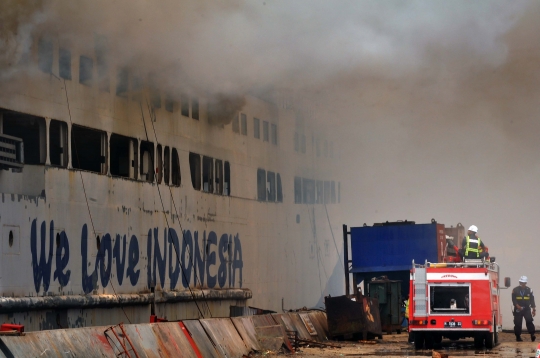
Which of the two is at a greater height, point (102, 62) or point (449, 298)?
point (102, 62)

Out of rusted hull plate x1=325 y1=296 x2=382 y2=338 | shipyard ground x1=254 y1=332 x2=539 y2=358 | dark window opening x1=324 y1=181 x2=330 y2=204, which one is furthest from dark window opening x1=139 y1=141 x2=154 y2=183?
dark window opening x1=324 y1=181 x2=330 y2=204

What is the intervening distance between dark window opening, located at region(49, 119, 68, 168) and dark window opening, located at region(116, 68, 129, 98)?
2.64 metres

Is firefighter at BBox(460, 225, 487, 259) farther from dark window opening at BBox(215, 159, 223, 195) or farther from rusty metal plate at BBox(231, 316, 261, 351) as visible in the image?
dark window opening at BBox(215, 159, 223, 195)

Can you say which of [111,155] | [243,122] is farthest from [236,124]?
[111,155]

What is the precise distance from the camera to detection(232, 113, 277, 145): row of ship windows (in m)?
28.7

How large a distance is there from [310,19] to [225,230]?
8895 mm

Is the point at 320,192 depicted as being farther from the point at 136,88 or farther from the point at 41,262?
the point at 41,262

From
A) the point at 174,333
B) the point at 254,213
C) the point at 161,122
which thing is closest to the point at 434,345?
the point at 174,333

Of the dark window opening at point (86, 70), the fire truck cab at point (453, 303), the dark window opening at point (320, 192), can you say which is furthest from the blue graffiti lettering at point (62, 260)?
the dark window opening at point (320, 192)

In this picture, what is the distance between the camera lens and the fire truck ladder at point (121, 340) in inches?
447

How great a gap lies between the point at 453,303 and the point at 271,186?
1473 cm

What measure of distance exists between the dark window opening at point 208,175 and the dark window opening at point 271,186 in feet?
17.0

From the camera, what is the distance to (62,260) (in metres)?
17.7

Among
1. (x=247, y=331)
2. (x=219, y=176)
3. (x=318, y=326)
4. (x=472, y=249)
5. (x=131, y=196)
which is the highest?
(x=219, y=176)
